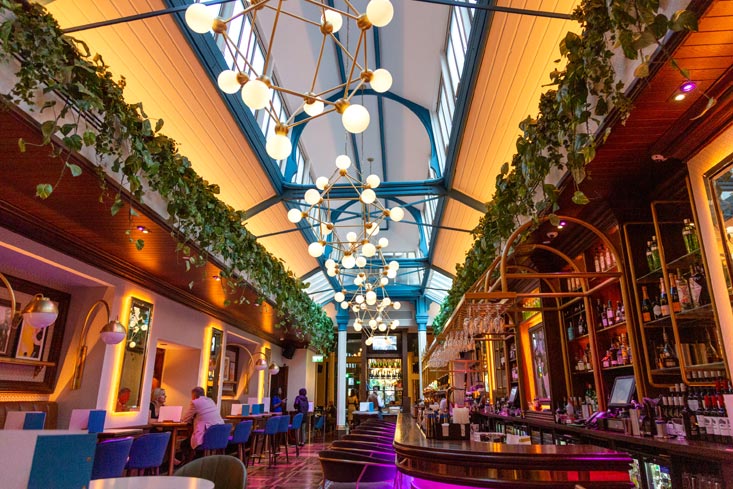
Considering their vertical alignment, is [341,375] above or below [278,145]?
below

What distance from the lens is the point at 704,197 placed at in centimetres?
302

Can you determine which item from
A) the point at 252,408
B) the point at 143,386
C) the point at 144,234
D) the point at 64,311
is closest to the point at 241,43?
the point at 144,234

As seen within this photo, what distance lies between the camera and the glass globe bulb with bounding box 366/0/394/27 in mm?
2592

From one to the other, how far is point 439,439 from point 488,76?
3.83 meters

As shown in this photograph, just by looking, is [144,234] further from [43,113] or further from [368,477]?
[368,477]

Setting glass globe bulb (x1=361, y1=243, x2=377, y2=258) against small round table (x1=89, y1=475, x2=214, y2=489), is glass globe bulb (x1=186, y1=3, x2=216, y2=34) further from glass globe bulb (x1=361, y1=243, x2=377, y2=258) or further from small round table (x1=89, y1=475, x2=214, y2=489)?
glass globe bulb (x1=361, y1=243, x2=377, y2=258)

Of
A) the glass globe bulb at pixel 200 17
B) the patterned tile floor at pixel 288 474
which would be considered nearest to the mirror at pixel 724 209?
the glass globe bulb at pixel 200 17

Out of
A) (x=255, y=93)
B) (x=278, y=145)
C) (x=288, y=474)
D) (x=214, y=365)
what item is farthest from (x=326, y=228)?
(x=214, y=365)

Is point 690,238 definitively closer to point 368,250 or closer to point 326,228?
point 368,250

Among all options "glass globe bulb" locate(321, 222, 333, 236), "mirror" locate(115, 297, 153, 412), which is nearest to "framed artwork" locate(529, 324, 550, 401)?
"glass globe bulb" locate(321, 222, 333, 236)

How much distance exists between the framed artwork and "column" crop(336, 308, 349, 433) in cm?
963

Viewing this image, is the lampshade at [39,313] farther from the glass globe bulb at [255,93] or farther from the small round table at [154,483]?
the glass globe bulb at [255,93]

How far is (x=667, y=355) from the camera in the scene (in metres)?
3.56

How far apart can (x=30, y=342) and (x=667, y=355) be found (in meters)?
6.77
